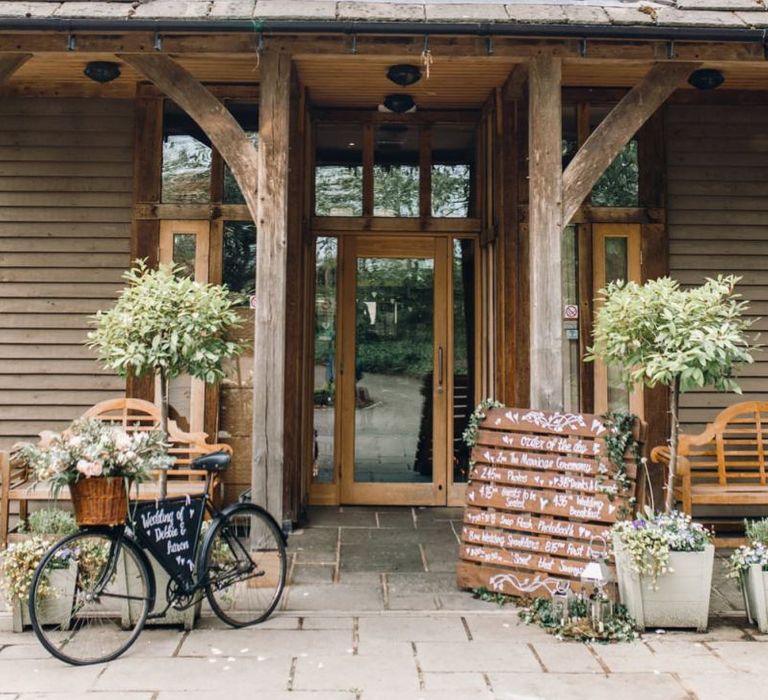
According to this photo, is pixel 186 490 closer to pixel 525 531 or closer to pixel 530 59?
pixel 525 531

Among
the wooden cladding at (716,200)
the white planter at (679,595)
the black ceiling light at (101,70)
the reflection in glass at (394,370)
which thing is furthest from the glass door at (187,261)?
the wooden cladding at (716,200)

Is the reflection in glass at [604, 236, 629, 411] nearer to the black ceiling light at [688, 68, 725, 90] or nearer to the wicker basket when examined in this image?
the black ceiling light at [688, 68, 725, 90]

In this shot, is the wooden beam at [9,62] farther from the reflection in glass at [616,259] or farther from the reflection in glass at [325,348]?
the reflection in glass at [616,259]

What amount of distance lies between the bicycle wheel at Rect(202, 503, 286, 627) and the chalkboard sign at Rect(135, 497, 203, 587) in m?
0.09

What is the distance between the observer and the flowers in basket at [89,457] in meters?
3.14

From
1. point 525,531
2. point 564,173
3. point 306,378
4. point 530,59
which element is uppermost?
point 530,59

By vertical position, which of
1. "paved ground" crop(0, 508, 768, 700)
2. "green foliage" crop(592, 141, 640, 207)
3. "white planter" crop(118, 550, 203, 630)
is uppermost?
"green foliage" crop(592, 141, 640, 207)

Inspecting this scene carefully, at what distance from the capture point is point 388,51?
4.18m

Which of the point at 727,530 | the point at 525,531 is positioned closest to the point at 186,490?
the point at 525,531

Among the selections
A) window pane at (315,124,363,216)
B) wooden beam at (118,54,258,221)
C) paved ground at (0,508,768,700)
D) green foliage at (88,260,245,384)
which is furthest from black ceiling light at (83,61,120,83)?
paved ground at (0,508,768,700)

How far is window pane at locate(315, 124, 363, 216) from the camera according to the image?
602 centimetres

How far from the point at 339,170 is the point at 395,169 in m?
0.50

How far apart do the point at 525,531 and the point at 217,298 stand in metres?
2.26

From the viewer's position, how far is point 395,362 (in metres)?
6.06
